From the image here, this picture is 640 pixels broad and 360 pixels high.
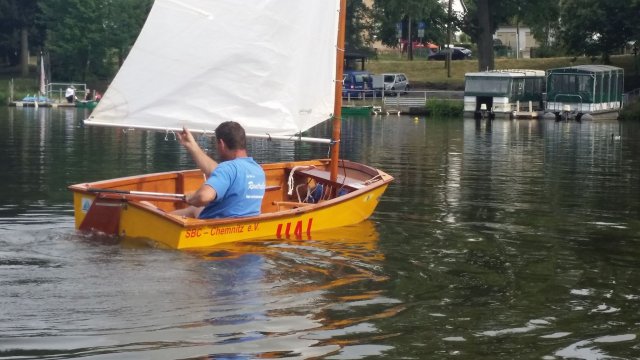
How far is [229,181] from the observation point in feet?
44.9

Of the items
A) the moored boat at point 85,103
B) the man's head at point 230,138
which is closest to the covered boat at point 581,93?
the moored boat at point 85,103

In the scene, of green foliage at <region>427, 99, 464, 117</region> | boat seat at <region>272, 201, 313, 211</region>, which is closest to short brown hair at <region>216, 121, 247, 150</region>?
boat seat at <region>272, 201, 313, 211</region>

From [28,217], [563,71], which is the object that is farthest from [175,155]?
[563,71]

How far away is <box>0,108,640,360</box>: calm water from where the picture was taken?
31.0 feet

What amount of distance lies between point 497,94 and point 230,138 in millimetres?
54070

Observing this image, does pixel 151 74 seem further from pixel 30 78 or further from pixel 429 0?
pixel 30 78

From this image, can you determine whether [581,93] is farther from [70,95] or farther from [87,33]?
[87,33]

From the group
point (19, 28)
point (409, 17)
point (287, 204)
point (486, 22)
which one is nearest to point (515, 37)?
point (409, 17)

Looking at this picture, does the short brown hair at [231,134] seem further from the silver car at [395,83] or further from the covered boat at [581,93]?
the silver car at [395,83]

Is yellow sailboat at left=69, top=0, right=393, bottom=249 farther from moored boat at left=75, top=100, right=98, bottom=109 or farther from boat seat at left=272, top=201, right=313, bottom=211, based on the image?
moored boat at left=75, top=100, right=98, bottom=109

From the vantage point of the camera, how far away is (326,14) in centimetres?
1681

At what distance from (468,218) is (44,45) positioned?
78.6 m

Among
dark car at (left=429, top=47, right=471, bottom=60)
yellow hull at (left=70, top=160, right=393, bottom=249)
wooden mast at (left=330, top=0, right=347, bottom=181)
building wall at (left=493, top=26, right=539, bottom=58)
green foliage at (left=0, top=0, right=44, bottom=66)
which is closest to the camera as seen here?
yellow hull at (left=70, top=160, right=393, bottom=249)

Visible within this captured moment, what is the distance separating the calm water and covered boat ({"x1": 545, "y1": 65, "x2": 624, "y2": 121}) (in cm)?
4270
